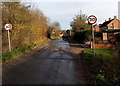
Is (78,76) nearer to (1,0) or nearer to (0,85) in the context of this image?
(0,85)

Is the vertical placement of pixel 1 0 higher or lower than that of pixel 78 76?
higher

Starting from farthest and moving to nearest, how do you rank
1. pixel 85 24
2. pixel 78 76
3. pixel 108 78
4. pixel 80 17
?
pixel 80 17 → pixel 85 24 → pixel 78 76 → pixel 108 78

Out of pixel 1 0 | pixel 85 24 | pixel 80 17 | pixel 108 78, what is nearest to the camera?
pixel 108 78

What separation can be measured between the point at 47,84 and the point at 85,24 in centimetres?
3129

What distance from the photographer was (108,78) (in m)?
5.13

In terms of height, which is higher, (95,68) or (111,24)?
(111,24)

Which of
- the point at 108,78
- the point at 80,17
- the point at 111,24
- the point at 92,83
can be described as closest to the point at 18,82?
the point at 92,83

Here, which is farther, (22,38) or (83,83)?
(22,38)

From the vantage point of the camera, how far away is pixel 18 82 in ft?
16.6

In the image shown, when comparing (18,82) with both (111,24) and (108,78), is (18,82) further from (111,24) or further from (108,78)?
(111,24)

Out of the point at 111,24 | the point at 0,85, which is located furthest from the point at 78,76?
the point at 111,24

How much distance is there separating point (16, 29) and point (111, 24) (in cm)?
4518

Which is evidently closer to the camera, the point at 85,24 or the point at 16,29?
the point at 16,29

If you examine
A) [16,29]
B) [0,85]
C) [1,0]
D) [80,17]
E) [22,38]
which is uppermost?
[80,17]
